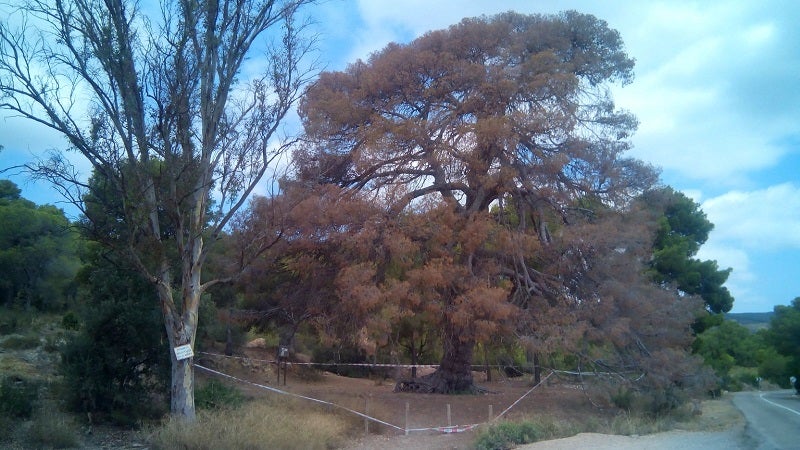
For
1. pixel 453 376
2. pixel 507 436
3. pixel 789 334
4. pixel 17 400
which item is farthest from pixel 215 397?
pixel 789 334

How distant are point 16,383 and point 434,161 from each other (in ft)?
42.4

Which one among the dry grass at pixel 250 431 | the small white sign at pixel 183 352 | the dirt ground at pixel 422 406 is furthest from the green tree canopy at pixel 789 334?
the small white sign at pixel 183 352

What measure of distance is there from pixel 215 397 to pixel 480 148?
10.5 meters

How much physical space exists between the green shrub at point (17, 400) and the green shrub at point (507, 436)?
389 inches

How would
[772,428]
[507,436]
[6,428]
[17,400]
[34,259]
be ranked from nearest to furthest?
1. [6,428]
2. [17,400]
3. [507,436]
4. [772,428]
5. [34,259]

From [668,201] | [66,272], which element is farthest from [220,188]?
[66,272]

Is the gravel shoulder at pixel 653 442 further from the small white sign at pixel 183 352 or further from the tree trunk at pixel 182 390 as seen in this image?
the small white sign at pixel 183 352

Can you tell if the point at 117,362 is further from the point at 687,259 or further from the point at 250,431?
the point at 687,259

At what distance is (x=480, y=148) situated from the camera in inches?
794

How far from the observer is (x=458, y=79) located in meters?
21.4

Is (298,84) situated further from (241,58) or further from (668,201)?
(668,201)

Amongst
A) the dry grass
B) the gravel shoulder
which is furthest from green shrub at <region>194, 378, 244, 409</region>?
the gravel shoulder

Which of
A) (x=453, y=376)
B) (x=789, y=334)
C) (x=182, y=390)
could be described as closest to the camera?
(x=182, y=390)

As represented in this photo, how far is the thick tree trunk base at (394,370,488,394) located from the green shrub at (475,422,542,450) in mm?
8263
